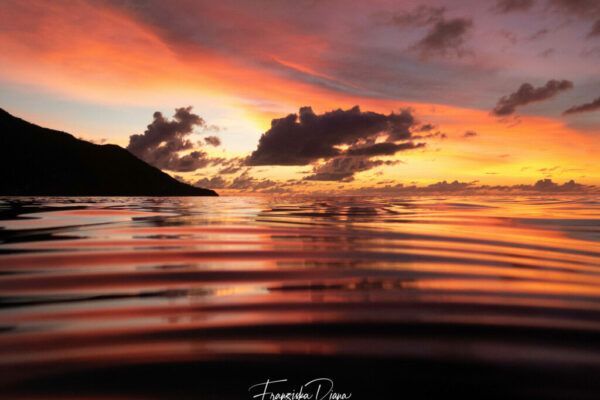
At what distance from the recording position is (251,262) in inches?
266

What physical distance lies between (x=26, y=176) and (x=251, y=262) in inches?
8171

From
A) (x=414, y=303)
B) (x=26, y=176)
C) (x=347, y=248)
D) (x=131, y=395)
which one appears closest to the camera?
(x=131, y=395)

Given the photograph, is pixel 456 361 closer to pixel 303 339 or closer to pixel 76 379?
pixel 303 339

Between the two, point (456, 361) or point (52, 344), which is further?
point (52, 344)

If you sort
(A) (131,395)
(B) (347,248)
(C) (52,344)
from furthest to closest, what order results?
1. (B) (347,248)
2. (C) (52,344)
3. (A) (131,395)

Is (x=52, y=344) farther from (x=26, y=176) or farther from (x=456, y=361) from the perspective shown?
(x=26, y=176)

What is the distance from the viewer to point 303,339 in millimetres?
3064

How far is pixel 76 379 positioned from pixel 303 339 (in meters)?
1.73

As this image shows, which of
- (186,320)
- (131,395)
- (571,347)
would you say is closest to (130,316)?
(186,320)

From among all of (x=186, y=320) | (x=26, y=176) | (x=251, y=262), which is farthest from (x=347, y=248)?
(x=26, y=176)
